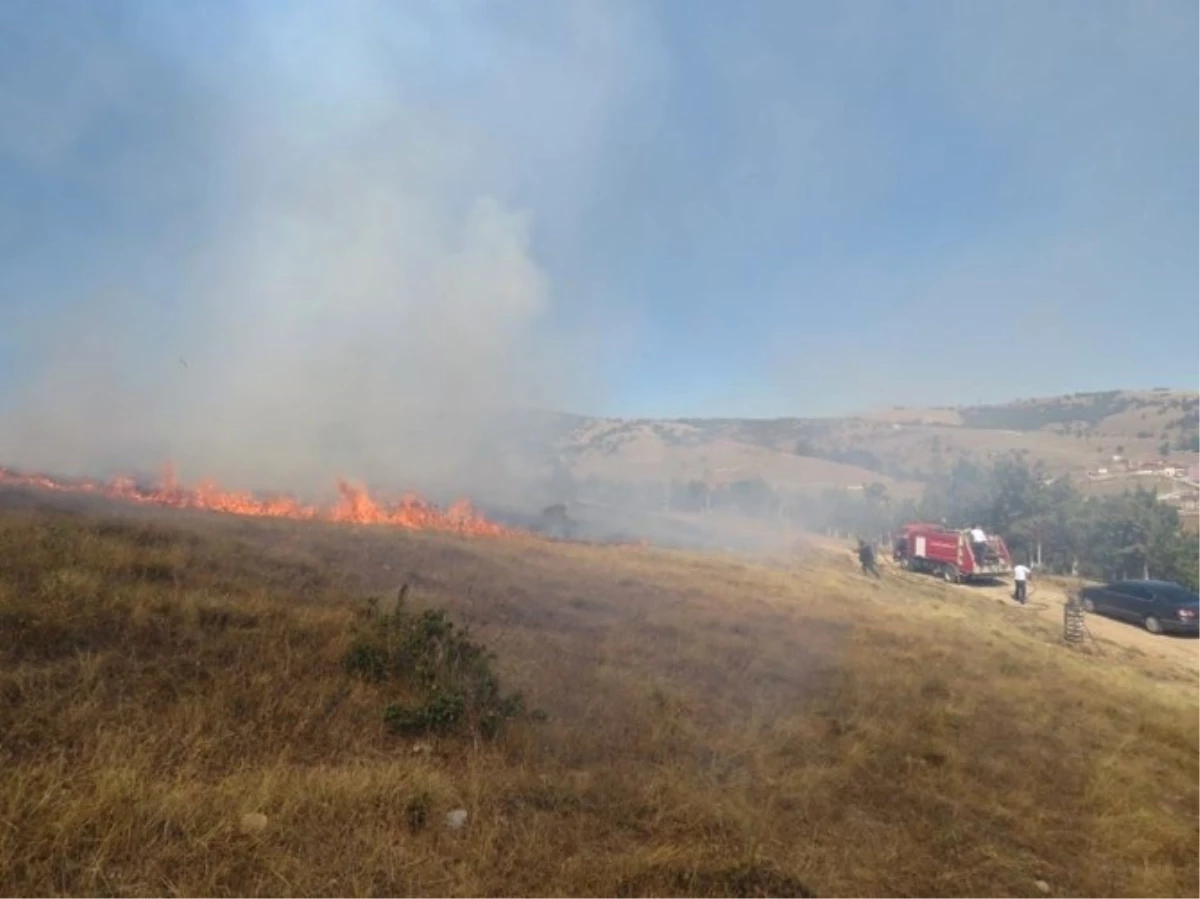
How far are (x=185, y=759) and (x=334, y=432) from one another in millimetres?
37311

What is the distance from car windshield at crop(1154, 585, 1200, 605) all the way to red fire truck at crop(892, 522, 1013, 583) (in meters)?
8.04

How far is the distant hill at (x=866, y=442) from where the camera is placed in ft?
318

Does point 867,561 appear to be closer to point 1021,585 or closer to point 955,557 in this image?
point 955,557

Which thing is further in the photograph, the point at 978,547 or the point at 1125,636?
the point at 978,547

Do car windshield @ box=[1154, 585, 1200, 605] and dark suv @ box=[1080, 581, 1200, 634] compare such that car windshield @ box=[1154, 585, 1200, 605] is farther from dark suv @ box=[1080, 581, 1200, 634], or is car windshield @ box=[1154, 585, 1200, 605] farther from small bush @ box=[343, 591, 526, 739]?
small bush @ box=[343, 591, 526, 739]

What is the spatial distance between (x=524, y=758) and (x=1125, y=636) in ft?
81.0

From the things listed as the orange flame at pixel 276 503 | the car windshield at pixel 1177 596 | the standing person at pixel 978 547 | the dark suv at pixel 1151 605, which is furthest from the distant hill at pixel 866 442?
the car windshield at pixel 1177 596

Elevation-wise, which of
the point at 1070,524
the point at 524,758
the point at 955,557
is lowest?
the point at 955,557

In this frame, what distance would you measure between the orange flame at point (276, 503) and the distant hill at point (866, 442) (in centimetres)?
3090

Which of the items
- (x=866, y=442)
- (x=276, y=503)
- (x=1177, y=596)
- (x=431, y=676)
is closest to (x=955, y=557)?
(x=1177, y=596)

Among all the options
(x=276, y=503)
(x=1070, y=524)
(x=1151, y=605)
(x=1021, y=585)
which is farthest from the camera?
(x=1070, y=524)

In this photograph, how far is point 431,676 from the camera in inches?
267

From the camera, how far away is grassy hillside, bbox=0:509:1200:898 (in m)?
3.98

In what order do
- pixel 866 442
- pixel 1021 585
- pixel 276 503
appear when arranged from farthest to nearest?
1. pixel 866 442
2. pixel 1021 585
3. pixel 276 503
